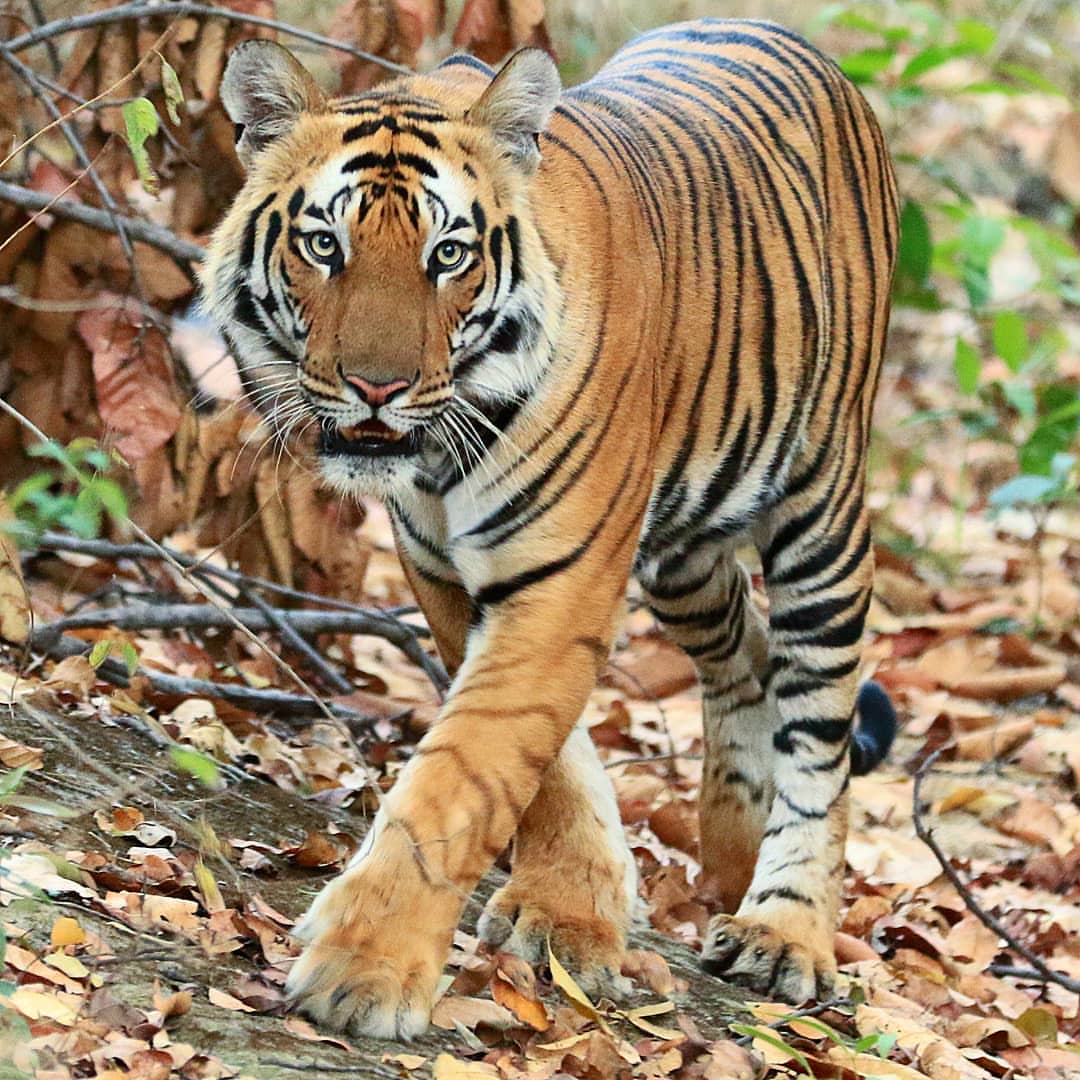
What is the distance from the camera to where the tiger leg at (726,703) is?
410cm

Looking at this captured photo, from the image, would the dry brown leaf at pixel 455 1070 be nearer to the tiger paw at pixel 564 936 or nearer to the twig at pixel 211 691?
the tiger paw at pixel 564 936

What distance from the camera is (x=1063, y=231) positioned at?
35.2 feet

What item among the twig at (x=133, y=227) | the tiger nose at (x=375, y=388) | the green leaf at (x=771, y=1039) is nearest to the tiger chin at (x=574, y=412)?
A: the tiger nose at (x=375, y=388)

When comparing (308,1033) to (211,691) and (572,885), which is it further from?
(211,691)

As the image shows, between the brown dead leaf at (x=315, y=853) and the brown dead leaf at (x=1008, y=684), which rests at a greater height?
the brown dead leaf at (x=1008, y=684)

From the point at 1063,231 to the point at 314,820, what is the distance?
330 inches

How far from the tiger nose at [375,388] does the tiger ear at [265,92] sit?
51cm

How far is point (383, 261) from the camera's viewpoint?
8.86 feet

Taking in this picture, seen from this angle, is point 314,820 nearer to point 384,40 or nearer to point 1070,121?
point 384,40

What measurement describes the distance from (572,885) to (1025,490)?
3.60 metres

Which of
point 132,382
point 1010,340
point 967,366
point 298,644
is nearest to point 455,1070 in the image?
point 298,644

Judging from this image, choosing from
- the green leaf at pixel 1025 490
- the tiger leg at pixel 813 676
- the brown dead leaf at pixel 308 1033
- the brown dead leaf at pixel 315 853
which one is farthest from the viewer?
the green leaf at pixel 1025 490

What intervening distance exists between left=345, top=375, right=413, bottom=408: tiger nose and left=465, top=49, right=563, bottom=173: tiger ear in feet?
1.62

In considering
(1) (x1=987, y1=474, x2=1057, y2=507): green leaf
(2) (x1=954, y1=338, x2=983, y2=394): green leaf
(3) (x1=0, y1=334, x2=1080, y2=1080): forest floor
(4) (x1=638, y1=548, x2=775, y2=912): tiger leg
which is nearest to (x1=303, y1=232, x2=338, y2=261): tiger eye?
(3) (x1=0, y1=334, x2=1080, y2=1080): forest floor
